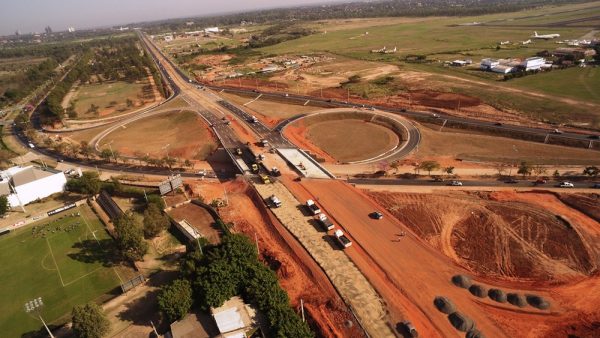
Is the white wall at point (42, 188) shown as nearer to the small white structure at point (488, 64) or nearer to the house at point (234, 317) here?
the house at point (234, 317)

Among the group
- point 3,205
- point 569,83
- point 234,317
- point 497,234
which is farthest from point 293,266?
point 569,83

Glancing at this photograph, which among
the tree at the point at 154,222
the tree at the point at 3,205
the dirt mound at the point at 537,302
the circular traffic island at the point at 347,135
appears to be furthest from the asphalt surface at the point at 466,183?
the tree at the point at 3,205

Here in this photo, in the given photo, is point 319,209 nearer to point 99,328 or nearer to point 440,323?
point 440,323

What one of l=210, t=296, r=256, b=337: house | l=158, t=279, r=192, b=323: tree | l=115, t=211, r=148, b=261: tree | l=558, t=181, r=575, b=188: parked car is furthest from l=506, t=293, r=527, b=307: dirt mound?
l=115, t=211, r=148, b=261: tree

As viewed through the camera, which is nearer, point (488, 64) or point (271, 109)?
point (271, 109)

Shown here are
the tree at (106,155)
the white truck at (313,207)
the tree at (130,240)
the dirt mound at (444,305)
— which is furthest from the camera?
the tree at (106,155)

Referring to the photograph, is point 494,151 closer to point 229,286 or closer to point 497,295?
point 497,295

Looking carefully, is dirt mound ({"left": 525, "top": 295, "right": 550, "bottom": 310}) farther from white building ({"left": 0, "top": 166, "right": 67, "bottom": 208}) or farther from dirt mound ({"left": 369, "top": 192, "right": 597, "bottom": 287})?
white building ({"left": 0, "top": 166, "right": 67, "bottom": 208})
